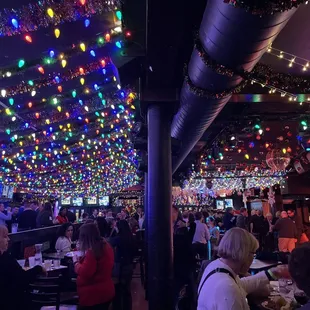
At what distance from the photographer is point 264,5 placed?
1.89 metres

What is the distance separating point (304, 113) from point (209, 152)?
4551 millimetres

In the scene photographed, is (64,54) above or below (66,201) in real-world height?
above

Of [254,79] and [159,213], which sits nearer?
[254,79]

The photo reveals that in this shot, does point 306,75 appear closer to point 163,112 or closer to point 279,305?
point 163,112

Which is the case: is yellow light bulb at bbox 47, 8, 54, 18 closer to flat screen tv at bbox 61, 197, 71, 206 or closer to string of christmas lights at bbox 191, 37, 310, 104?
string of christmas lights at bbox 191, 37, 310, 104

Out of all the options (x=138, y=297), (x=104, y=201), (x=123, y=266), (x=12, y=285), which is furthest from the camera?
(x=104, y=201)

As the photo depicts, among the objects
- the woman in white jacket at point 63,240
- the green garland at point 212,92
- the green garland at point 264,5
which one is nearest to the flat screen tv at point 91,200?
the woman in white jacket at point 63,240

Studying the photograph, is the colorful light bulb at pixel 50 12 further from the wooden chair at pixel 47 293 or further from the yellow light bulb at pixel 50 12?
the wooden chair at pixel 47 293

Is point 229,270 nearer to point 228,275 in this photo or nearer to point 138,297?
point 228,275

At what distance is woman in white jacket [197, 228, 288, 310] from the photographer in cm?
170

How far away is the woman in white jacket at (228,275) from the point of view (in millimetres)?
1700

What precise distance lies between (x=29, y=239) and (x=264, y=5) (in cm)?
703

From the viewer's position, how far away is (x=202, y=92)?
344 centimetres

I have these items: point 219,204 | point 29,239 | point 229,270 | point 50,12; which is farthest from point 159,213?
point 219,204
